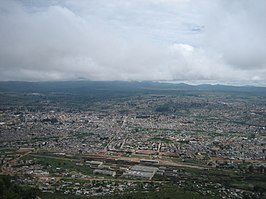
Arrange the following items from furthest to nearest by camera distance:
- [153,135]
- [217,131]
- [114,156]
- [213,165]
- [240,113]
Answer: [240,113] < [217,131] < [153,135] < [114,156] < [213,165]

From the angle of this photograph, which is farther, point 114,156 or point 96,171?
point 114,156

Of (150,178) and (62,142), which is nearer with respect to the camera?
(150,178)

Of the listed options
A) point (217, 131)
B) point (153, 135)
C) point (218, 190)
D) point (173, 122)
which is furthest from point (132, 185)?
Answer: point (173, 122)

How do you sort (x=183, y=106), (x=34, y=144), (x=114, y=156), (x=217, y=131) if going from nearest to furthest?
(x=114, y=156)
(x=34, y=144)
(x=217, y=131)
(x=183, y=106)

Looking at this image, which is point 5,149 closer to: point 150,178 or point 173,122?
point 150,178

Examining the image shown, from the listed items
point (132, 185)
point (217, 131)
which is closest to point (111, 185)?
point (132, 185)

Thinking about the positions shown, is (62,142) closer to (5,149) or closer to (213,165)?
(5,149)

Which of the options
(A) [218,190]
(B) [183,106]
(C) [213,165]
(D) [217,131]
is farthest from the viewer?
(B) [183,106]

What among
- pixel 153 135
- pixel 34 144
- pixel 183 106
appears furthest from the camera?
pixel 183 106
